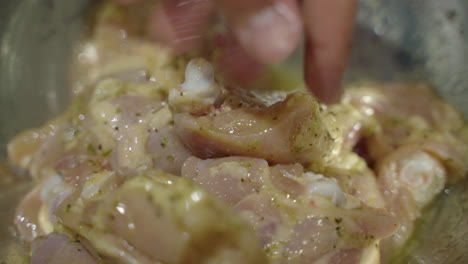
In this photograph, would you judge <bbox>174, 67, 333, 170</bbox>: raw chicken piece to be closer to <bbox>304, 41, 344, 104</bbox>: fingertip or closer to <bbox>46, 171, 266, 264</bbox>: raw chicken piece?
<bbox>46, 171, 266, 264</bbox>: raw chicken piece

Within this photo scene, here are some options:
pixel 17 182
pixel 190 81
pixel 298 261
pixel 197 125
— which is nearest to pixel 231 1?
pixel 190 81

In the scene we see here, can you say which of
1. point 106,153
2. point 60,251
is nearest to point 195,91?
point 106,153

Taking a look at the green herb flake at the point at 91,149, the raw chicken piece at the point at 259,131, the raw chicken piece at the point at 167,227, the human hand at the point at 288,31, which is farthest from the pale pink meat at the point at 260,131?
the human hand at the point at 288,31

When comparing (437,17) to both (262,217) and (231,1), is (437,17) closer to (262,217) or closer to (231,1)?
(231,1)

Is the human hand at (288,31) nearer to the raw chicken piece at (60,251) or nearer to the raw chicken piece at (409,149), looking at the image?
the raw chicken piece at (409,149)

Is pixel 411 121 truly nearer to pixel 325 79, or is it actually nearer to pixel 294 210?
pixel 325 79
